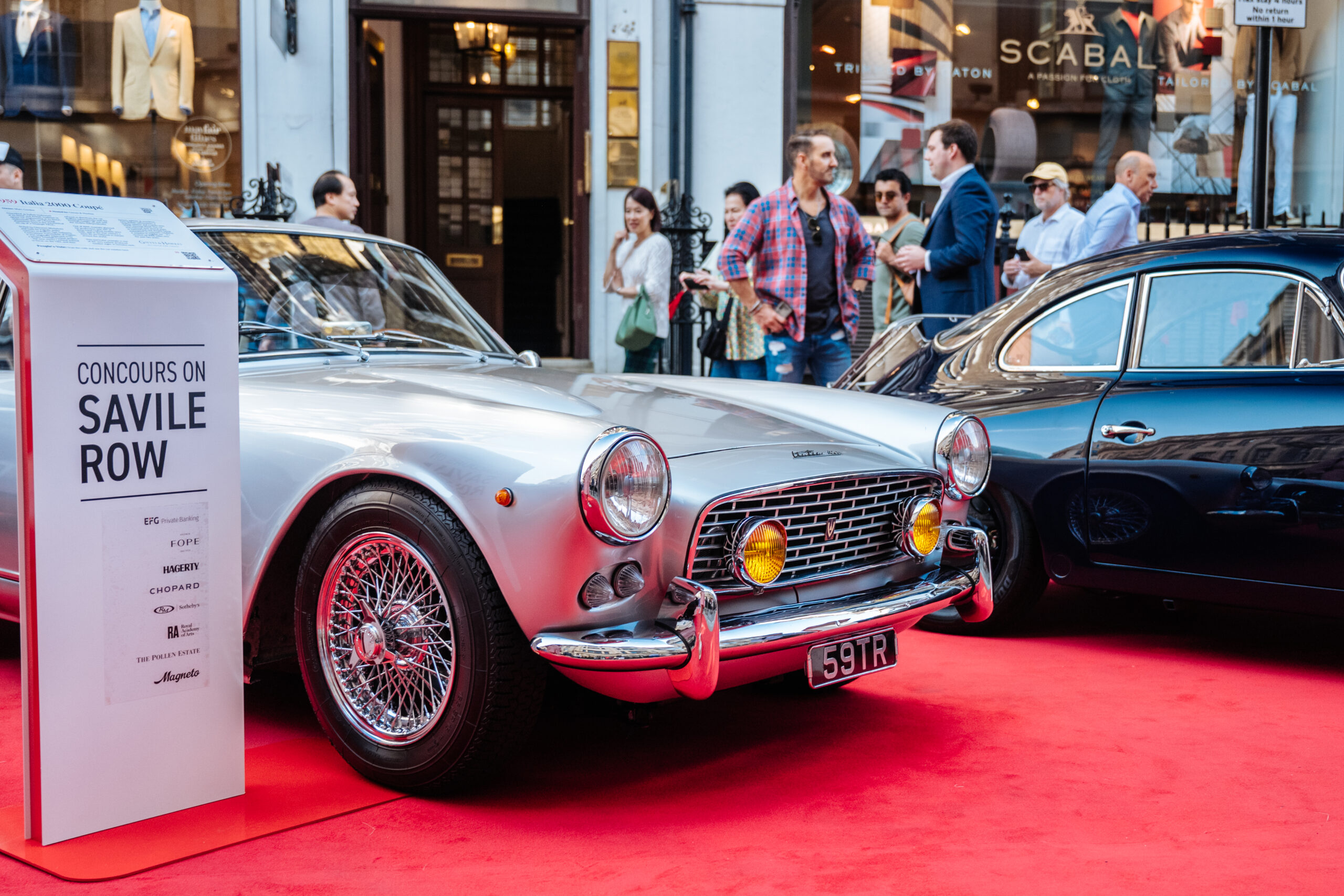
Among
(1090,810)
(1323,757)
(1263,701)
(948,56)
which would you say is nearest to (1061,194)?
(948,56)

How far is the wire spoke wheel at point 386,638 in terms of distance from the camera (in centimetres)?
289

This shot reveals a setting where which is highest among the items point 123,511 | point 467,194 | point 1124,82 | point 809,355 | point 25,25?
point 25,25

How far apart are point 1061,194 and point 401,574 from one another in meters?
6.02

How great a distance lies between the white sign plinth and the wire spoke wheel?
0.22m

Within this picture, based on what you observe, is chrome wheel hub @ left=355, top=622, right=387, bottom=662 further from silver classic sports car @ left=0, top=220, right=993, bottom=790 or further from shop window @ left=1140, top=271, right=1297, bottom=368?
shop window @ left=1140, top=271, right=1297, bottom=368

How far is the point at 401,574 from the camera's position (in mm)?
2938

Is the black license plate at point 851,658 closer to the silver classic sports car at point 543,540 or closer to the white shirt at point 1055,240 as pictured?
the silver classic sports car at point 543,540

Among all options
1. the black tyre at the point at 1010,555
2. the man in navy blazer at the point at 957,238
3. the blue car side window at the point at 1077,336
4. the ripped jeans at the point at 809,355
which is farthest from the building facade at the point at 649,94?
the black tyre at the point at 1010,555

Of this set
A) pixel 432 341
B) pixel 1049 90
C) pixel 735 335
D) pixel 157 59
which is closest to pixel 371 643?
pixel 432 341

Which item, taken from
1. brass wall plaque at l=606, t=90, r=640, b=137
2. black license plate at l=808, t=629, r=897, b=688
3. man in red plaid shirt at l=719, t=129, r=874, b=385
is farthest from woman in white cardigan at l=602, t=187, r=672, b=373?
black license plate at l=808, t=629, r=897, b=688

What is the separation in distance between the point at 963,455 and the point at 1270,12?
402cm

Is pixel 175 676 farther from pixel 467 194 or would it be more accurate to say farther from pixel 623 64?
pixel 467 194

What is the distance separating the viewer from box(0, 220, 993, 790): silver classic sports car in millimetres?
2738

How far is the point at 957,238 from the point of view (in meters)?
6.39
